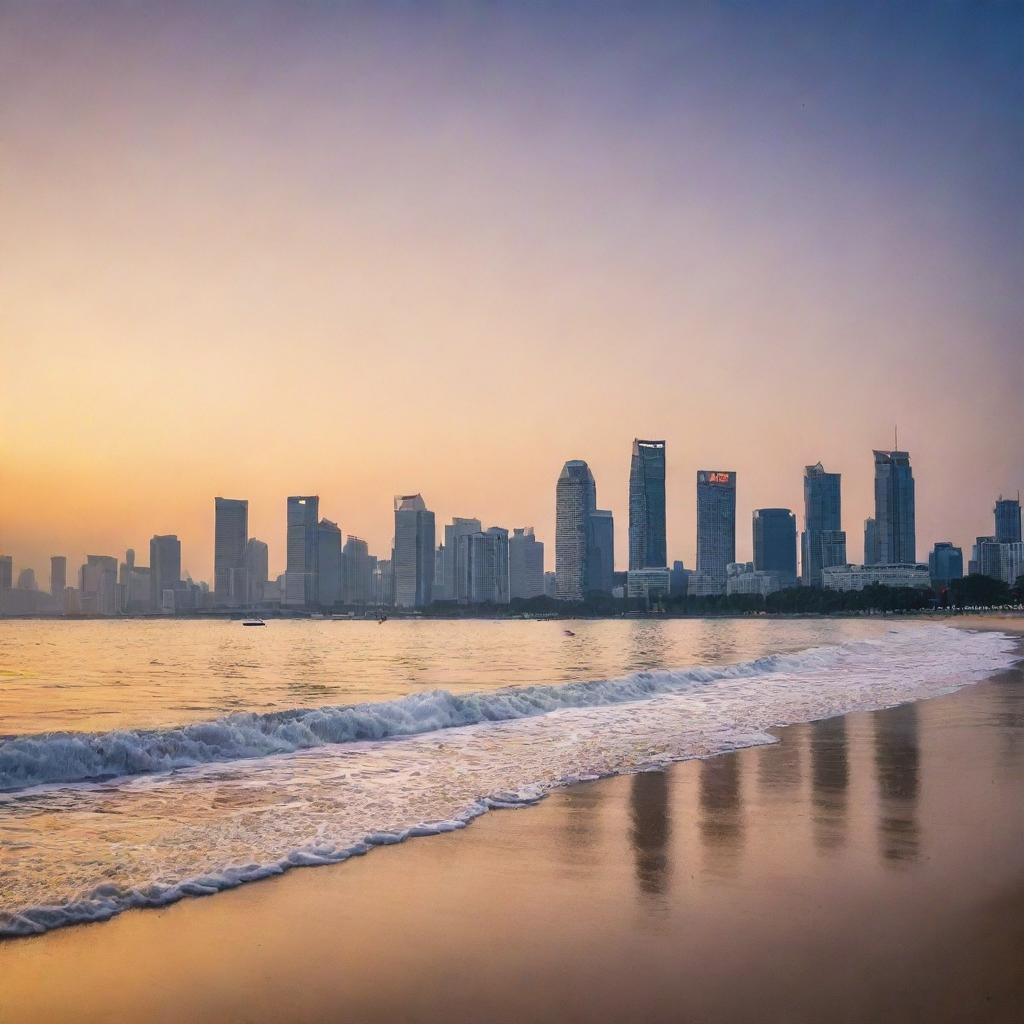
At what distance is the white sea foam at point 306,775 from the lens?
27.0 feet

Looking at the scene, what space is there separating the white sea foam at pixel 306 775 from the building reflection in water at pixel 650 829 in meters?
1.00

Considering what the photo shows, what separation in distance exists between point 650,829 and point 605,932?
10.8 feet

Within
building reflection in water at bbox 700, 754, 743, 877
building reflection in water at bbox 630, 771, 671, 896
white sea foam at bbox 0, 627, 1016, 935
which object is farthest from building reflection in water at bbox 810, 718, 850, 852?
building reflection in water at bbox 630, 771, 671, 896

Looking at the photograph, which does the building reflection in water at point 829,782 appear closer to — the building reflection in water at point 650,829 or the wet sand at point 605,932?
the wet sand at point 605,932

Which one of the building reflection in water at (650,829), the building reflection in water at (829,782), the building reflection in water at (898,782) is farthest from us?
the building reflection in water at (829,782)

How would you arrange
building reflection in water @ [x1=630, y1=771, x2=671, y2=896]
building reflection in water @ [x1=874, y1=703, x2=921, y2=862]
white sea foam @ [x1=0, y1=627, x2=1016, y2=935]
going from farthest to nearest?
building reflection in water @ [x1=874, y1=703, x2=921, y2=862], white sea foam @ [x1=0, y1=627, x2=1016, y2=935], building reflection in water @ [x1=630, y1=771, x2=671, y2=896]

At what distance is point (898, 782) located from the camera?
1216 centimetres

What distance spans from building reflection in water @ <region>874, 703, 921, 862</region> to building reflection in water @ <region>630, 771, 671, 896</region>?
2072 mm

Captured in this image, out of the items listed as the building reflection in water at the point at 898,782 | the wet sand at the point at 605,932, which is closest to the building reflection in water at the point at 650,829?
the wet sand at the point at 605,932

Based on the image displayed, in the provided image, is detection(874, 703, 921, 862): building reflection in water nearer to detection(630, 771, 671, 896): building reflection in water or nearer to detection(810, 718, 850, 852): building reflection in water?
detection(810, 718, 850, 852): building reflection in water

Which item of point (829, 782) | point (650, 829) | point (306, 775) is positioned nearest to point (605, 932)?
point (650, 829)

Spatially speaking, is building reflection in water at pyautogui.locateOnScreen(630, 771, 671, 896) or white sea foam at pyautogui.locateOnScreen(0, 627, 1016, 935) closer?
building reflection in water at pyautogui.locateOnScreen(630, 771, 671, 896)

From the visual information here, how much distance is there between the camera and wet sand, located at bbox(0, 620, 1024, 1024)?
535 cm

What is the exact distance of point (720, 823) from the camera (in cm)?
988
